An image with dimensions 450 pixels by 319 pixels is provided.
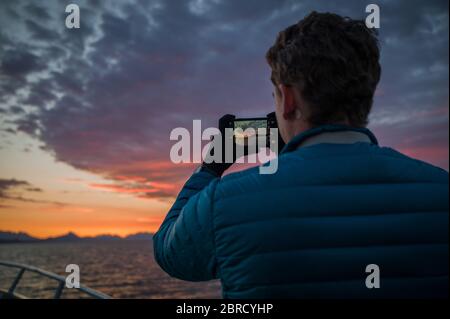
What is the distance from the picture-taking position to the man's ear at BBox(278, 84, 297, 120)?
139 cm

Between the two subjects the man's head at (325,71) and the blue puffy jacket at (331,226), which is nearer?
the blue puffy jacket at (331,226)

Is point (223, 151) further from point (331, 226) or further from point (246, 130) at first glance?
point (331, 226)

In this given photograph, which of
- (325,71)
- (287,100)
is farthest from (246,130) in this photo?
(325,71)

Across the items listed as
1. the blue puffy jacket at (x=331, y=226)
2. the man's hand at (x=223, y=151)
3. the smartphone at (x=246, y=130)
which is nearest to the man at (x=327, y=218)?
the blue puffy jacket at (x=331, y=226)

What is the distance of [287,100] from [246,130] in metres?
0.44

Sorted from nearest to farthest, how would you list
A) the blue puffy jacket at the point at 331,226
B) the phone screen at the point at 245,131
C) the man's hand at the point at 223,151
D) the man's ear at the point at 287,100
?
1. the blue puffy jacket at the point at 331,226
2. the man's ear at the point at 287,100
3. the man's hand at the point at 223,151
4. the phone screen at the point at 245,131

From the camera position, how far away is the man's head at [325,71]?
1332mm

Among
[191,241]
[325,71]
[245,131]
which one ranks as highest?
[325,71]

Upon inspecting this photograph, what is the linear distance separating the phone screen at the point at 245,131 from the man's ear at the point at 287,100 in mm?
408

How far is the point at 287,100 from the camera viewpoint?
4.58 feet

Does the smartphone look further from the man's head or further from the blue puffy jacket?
the blue puffy jacket

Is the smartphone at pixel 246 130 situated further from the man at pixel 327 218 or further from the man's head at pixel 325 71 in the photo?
the man at pixel 327 218
